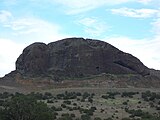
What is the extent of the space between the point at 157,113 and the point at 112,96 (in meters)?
14.9

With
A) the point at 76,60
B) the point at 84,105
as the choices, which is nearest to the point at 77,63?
the point at 76,60

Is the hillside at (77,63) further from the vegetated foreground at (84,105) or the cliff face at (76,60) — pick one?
the vegetated foreground at (84,105)

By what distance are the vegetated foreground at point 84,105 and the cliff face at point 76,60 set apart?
10.6 m

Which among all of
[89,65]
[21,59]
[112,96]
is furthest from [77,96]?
[21,59]

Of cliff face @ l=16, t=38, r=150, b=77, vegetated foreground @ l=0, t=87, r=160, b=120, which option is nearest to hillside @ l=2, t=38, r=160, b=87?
cliff face @ l=16, t=38, r=150, b=77

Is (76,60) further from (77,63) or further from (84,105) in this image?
(84,105)

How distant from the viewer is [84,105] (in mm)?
55469

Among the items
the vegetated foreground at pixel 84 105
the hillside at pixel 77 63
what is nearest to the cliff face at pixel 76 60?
the hillside at pixel 77 63

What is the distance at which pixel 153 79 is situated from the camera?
84.2 meters

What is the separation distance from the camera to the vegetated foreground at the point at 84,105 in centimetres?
3291

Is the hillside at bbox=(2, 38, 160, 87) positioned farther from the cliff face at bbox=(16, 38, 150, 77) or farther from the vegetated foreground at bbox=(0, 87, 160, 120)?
the vegetated foreground at bbox=(0, 87, 160, 120)

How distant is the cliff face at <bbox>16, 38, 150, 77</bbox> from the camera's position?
84375 mm

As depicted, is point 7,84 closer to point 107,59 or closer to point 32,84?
point 32,84

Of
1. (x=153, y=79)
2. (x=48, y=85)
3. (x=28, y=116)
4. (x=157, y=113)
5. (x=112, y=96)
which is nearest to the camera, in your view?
(x=28, y=116)
